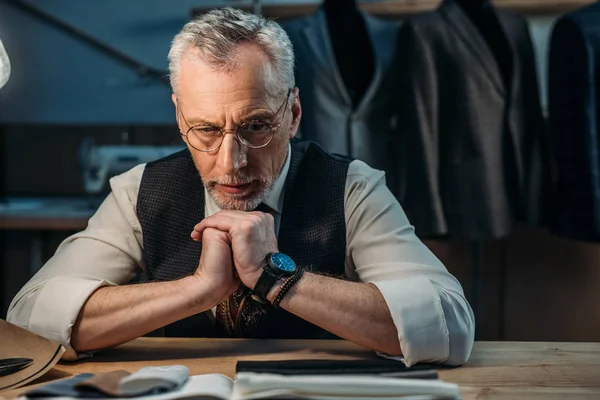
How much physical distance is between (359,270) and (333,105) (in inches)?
52.5

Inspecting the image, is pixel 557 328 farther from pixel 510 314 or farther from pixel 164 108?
pixel 164 108

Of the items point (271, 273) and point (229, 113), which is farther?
point (229, 113)

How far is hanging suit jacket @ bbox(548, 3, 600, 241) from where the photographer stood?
2.71m

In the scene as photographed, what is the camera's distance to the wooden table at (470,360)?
121cm

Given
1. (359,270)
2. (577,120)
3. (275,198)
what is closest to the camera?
(359,270)

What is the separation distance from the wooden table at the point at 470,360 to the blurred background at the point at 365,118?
988 millimetres

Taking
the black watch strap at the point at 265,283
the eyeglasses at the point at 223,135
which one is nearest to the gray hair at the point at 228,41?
the eyeglasses at the point at 223,135

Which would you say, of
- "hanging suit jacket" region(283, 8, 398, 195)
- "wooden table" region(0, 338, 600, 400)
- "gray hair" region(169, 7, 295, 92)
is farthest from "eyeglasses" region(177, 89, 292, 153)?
"hanging suit jacket" region(283, 8, 398, 195)

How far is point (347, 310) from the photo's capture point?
143cm

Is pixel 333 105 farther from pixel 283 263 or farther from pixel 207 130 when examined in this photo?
pixel 283 263

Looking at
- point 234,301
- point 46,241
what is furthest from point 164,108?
point 234,301

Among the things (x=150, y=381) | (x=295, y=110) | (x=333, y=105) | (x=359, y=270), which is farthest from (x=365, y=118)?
(x=150, y=381)

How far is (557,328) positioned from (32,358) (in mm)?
2452

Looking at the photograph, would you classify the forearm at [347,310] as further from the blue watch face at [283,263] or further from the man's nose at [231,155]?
the man's nose at [231,155]
